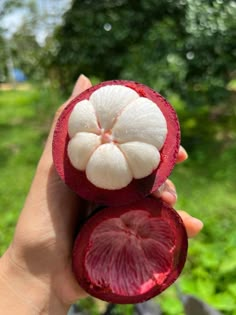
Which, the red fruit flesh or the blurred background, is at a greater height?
the red fruit flesh

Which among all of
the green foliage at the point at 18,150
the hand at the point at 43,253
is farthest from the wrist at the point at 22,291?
the green foliage at the point at 18,150

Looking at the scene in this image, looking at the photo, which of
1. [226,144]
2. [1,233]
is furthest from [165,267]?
[226,144]

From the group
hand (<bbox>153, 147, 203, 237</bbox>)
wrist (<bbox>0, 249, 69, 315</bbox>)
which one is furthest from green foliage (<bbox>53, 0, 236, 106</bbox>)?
wrist (<bbox>0, 249, 69, 315</bbox>)

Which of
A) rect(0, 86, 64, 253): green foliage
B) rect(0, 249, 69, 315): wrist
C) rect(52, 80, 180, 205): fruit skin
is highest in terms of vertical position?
rect(52, 80, 180, 205): fruit skin

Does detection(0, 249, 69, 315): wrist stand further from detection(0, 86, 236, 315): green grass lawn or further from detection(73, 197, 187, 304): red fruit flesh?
detection(0, 86, 236, 315): green grass lawn

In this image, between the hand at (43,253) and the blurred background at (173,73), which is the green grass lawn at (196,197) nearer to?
the blurred background at (173,73)

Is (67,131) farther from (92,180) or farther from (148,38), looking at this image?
(148,38)

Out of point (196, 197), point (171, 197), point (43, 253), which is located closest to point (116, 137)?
point (171, 197)
